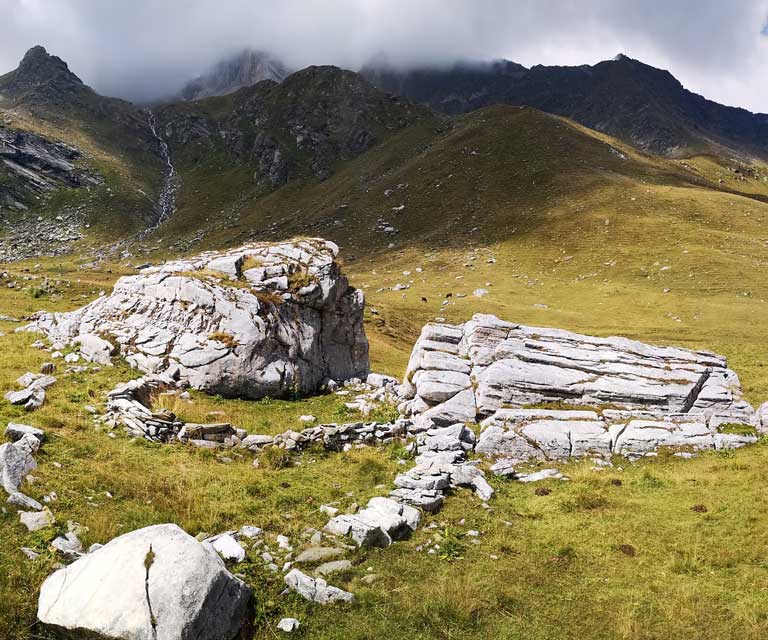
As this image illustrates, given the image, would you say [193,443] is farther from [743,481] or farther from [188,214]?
[188,214]

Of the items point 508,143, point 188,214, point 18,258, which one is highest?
point 508,143

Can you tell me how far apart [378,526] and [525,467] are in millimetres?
8096

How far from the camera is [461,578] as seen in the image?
10117 mm

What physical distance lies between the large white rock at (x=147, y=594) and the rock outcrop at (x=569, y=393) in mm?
12427

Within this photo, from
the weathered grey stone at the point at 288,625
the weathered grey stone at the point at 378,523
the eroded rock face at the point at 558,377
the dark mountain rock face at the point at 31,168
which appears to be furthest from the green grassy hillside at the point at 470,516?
the dark mountain rock face at the point at 31,168

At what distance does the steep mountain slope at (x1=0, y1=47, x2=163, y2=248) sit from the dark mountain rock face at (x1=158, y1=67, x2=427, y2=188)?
18812mm

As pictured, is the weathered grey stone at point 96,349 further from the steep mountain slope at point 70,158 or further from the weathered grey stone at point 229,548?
the steep mountain slope at point 70,158

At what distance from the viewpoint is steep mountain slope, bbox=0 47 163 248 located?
11612 cm

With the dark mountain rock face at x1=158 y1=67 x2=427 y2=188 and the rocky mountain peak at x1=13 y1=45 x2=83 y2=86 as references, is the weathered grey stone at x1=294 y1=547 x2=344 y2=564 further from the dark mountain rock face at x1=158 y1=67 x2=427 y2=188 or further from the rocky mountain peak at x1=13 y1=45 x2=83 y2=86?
the rocky mountain peak at x1=13 y1=45 x2=83 y2=86

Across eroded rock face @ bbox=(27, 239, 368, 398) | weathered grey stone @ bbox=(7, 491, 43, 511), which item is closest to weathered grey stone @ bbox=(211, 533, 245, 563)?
weathered grey stone @ bbox=(7, 491, 43, 511)

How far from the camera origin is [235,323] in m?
23.1

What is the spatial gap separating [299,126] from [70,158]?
6732 cm

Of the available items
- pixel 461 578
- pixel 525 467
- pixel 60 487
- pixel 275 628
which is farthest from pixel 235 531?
pixel 525 467

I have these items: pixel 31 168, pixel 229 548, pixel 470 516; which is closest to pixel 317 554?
pixel 229 548
